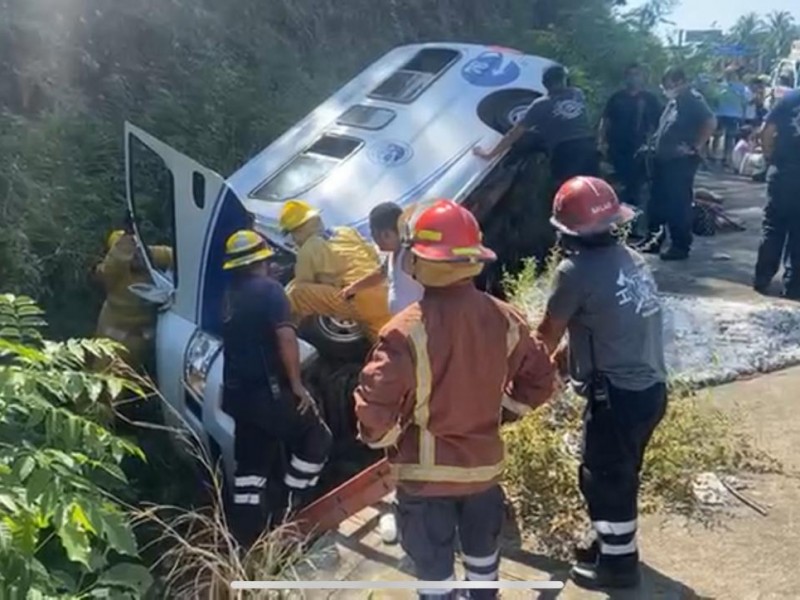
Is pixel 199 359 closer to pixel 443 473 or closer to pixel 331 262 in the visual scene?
pixel 331 262

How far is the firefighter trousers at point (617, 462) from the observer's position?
13.2 feet

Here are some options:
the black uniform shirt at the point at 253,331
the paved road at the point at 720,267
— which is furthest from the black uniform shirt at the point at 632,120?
the black uniform shirt at the point at 253,331

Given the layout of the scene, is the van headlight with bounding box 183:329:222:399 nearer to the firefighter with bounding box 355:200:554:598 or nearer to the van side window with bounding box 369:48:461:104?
the firefighter with bounding box 355:200:554:598

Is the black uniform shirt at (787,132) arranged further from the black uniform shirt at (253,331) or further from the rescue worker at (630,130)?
the black uniform shirt at (253,331)

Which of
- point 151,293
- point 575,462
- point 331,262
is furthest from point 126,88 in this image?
point 575,462

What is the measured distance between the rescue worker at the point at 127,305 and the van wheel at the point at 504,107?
8.51 ft

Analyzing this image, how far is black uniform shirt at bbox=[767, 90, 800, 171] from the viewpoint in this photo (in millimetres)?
8148

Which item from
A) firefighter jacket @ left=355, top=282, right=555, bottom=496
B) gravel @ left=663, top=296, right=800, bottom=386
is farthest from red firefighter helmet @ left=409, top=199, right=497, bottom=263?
gravel @ left=663, top=296, right=800, bottom=386

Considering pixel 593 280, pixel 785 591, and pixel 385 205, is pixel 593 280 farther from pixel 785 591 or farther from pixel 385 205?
pixel 385 205

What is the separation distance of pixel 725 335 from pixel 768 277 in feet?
4.82

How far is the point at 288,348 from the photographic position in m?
5.10

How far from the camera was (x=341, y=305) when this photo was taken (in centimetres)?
586

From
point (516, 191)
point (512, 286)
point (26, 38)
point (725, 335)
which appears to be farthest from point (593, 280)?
point (26, 38)

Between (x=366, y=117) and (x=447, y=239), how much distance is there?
4.78 metres
